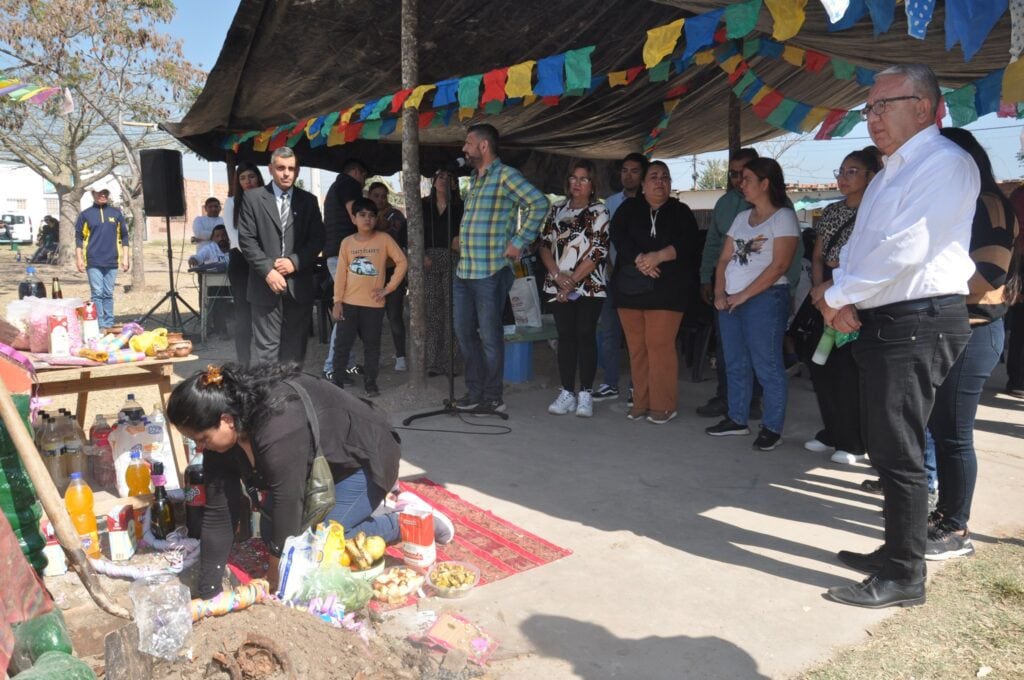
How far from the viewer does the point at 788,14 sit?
402cm

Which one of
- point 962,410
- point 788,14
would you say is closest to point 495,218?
point 788,14

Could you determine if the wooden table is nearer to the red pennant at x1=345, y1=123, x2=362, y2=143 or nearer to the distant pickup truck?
the red pennant at x1=345, y1=123, x2=362, y2=143

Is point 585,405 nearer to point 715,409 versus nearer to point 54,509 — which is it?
point 715,409

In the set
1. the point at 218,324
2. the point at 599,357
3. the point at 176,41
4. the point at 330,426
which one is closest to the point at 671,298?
the point at 599,357

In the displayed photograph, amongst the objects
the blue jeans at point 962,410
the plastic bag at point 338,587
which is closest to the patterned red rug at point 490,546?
the plastic bag at point 338,587

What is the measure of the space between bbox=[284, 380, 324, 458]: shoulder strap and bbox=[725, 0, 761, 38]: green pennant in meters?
3.12

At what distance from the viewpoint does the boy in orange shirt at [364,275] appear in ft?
20.1

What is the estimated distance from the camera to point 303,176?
29.1 meters

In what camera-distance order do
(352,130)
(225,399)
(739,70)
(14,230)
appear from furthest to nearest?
(14,230) < (352,130) < (739,70) < (225,399)

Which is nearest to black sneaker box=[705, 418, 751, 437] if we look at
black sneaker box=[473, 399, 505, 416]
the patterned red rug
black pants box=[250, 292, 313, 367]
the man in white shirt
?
black sneaker box=[473, 399, 505, 416]

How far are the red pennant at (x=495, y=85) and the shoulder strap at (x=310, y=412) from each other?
341cm

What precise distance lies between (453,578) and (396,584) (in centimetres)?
23

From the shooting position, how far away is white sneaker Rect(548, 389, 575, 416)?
5840mm

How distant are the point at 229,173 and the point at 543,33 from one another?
186 inches
